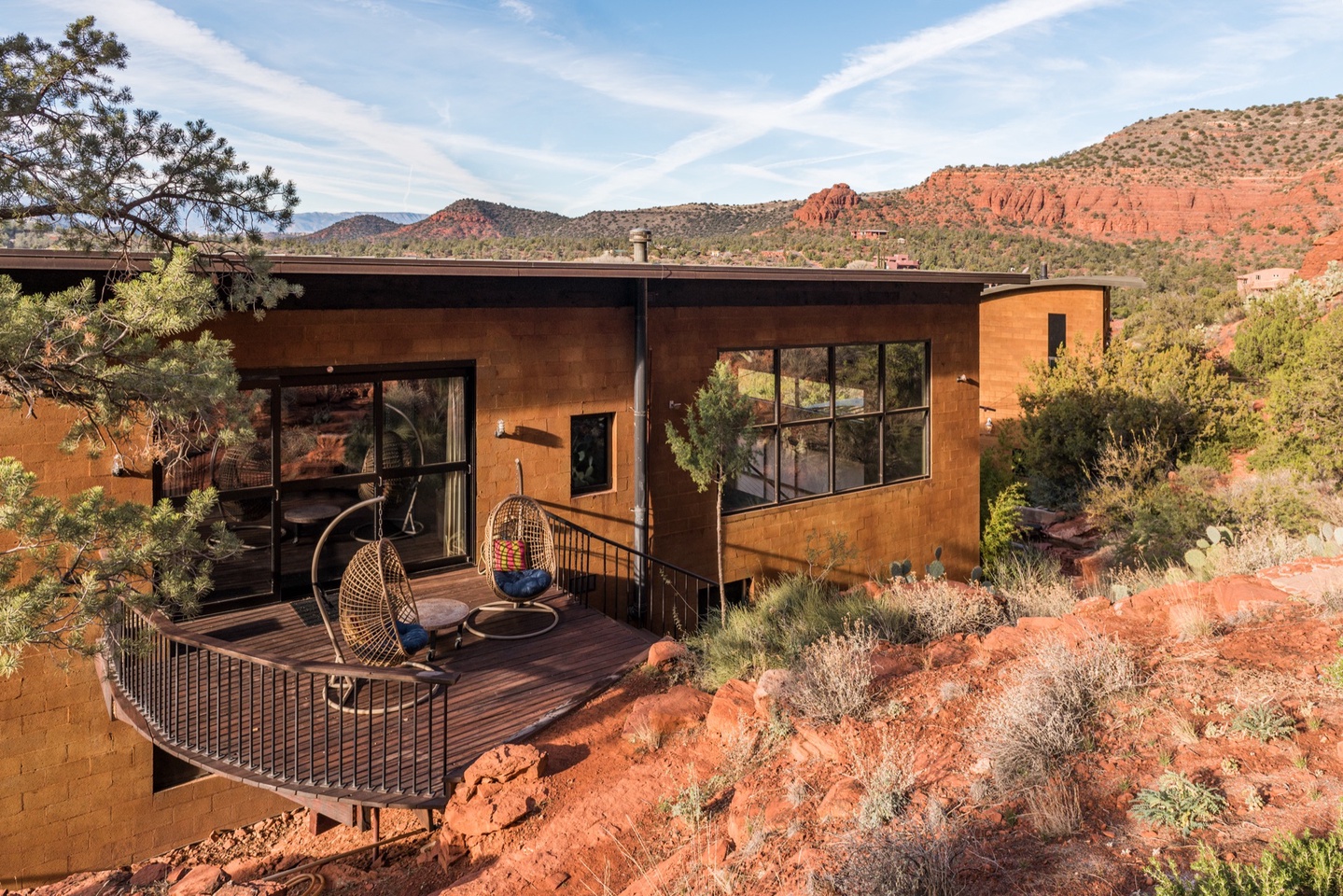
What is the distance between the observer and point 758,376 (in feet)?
39.6

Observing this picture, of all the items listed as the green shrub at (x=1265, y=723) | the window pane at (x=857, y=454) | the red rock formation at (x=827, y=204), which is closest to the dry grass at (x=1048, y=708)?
the green shrub at (x=1265, y=723)

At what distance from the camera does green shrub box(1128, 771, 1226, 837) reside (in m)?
4.27

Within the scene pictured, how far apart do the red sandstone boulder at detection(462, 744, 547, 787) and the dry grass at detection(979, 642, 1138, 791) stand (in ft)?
9.63

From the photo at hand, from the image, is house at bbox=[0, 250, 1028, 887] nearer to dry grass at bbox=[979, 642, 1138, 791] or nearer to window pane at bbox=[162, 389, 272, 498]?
window pane at bbox=[162, 389, 272, 498]

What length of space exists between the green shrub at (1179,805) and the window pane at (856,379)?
8663mm

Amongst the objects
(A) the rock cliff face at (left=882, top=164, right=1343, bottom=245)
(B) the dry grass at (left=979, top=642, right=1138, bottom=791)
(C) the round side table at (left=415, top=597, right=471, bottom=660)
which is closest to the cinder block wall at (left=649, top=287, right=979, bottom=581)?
(C) the round side table at (left=415, top=597, right=471, bottom=660)

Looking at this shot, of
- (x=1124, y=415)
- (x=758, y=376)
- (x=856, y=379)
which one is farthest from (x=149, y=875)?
(x=1124, y=415)

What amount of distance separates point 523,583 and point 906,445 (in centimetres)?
692

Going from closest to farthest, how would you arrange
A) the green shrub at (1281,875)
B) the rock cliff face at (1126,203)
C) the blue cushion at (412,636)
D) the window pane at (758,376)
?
the green shrub at (1281,875), the blue cushion at (412,636), the window pane at (758,376), the rock cliff face at (1126,203)

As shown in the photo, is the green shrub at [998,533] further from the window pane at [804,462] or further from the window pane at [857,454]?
the window pane at [804,462]

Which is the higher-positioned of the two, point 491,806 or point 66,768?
point 491,806

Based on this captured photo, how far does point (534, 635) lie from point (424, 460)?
2.22 meters

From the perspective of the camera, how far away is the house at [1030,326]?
81.5ft

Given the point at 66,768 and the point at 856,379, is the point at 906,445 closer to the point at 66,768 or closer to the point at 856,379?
the point at 856,379
